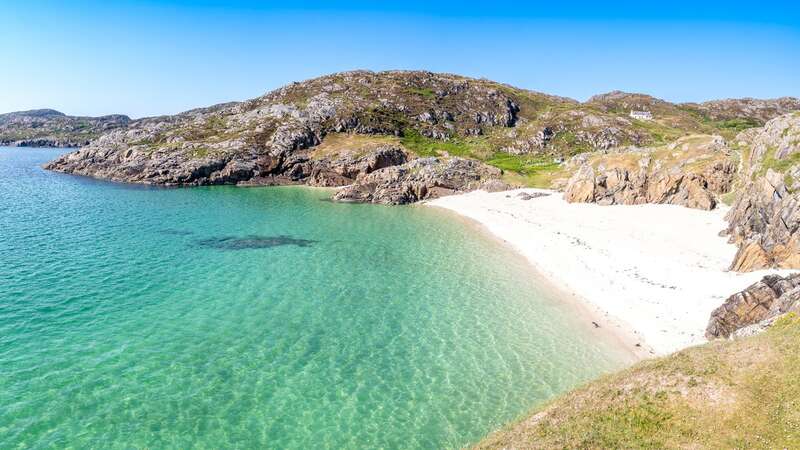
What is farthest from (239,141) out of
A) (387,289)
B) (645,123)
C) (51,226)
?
(645,123)

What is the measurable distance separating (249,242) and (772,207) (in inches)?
2341

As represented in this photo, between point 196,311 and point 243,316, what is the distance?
414cm

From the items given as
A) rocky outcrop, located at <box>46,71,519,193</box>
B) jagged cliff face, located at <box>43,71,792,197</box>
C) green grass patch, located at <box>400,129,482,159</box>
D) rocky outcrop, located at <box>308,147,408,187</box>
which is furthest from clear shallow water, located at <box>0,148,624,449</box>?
green grass patch, located at <box>400,129,482,159</box>

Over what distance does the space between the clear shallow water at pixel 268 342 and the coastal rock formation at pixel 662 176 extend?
3191 centimetres

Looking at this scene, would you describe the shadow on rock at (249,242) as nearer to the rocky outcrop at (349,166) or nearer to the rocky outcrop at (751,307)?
the rocky outcrop at (751,307)

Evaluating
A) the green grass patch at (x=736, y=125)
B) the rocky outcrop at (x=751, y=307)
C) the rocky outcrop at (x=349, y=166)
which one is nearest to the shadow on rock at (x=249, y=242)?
the rocky outcrop at (x=751, y=307)

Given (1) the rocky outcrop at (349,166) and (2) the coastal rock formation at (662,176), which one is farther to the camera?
(1) the rocky outcrop at (349,166)

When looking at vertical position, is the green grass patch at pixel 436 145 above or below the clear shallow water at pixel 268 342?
above

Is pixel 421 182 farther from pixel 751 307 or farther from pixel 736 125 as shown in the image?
pixel 736 125

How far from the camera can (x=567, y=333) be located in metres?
33.3

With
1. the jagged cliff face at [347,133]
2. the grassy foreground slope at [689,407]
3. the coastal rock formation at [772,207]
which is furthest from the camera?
the jagged cliff face at [347,133]

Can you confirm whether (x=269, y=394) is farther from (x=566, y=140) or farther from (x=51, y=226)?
(x=566, y=140)

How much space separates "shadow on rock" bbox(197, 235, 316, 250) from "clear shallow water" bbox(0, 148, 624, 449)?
576 mm

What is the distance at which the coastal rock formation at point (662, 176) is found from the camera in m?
68.2
